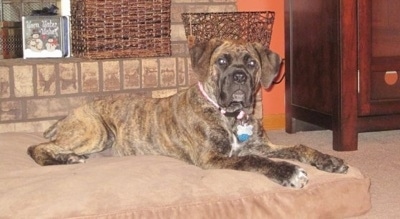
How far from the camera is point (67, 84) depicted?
3494mm

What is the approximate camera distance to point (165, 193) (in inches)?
80.2

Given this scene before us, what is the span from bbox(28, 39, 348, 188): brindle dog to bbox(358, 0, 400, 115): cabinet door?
0.93 metres

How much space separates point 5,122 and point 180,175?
1.56m

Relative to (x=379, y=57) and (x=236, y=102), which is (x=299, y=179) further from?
(x=379, y=57)

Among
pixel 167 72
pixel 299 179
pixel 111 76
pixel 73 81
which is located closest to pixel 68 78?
pixel 73 81

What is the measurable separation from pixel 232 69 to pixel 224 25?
1026 millimetres

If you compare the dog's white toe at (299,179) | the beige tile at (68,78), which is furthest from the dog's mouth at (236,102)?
the beige tile at (68,78)

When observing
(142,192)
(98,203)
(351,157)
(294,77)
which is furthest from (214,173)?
(294,77)

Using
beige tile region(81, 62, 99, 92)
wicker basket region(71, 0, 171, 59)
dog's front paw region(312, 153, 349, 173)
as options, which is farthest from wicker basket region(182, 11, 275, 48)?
dog's front paw region(312, 153, 349, 173)

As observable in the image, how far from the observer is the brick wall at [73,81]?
339 cm

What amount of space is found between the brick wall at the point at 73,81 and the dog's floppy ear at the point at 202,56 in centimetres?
104

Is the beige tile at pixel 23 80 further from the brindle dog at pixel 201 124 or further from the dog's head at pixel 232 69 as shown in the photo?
the dog's head at pixel 232 69

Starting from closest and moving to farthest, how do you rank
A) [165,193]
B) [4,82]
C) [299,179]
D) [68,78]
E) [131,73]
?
[165,193] → [299,179] → [4,82] → [68,78] → [131,73]

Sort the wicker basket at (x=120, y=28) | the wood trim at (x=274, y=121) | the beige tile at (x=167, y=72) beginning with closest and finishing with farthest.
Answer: the wicker basket at (x=120, y=28)
the beige tile at (x=167, y=72)
the wood trim at (x=274, y=121)
